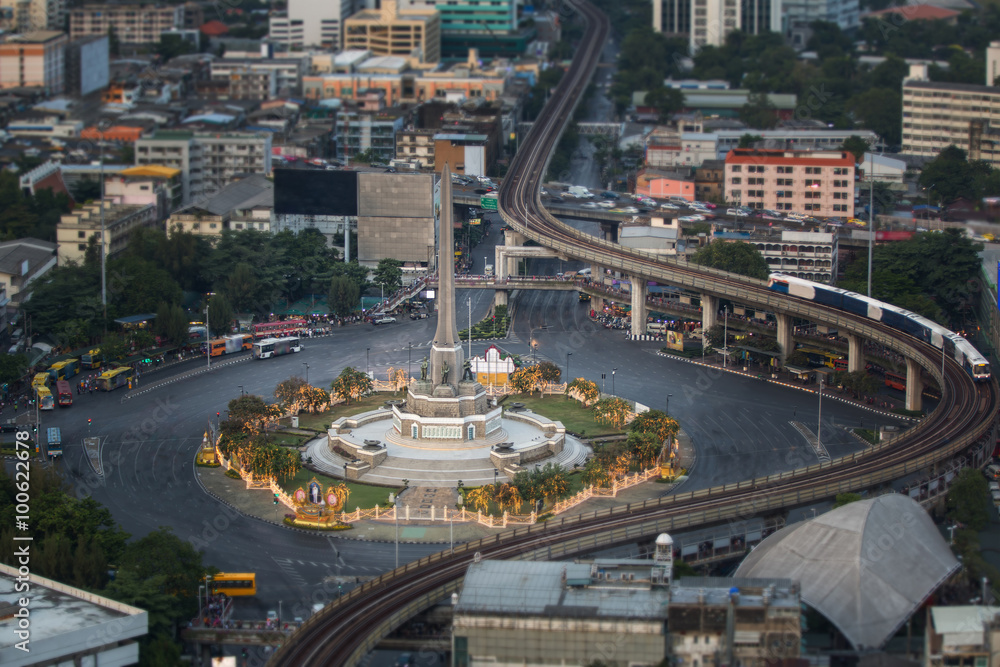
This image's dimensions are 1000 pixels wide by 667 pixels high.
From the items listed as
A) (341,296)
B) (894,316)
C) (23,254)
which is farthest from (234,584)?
(23,254)

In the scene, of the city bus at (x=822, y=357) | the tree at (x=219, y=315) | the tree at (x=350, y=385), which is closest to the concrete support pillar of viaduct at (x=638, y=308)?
the city bus at (x=822, y=357)

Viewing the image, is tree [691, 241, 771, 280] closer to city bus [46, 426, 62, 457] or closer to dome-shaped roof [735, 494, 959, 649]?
dome-shaped roof [735, 494, 959, 649]

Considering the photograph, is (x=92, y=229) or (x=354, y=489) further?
(x=92, y=229)

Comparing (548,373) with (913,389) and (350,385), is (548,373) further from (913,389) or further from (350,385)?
(913,389)

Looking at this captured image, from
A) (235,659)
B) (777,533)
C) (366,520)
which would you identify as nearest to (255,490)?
(366,520)

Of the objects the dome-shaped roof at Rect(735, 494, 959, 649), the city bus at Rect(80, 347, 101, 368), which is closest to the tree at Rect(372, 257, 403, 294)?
the city bus at Rect(80, 347, 101, 368)

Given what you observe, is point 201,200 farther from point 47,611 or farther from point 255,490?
point 47,611

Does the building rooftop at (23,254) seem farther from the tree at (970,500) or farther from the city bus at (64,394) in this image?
the tree at (970,500)
